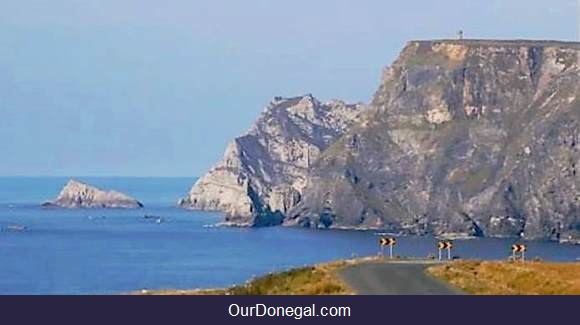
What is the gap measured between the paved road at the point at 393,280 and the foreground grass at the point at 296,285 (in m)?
0.59

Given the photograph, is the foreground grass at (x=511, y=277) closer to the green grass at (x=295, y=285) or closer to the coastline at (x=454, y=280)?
the coastline at (x=454, y=280)

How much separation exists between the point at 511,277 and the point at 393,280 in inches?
197

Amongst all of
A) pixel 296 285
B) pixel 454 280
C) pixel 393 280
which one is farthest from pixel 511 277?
pixel 296 285

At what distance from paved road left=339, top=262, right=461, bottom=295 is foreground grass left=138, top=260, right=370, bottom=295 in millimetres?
586

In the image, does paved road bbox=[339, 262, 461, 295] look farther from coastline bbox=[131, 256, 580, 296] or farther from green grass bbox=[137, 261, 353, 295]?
green grass bbox=[137, 261, 353, 295]

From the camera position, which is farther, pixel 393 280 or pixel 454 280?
pixel 454 280

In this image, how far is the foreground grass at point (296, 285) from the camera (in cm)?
5184

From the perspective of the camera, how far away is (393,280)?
182 feet

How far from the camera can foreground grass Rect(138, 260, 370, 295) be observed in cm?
5184

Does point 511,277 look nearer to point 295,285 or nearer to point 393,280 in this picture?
point 393,280
